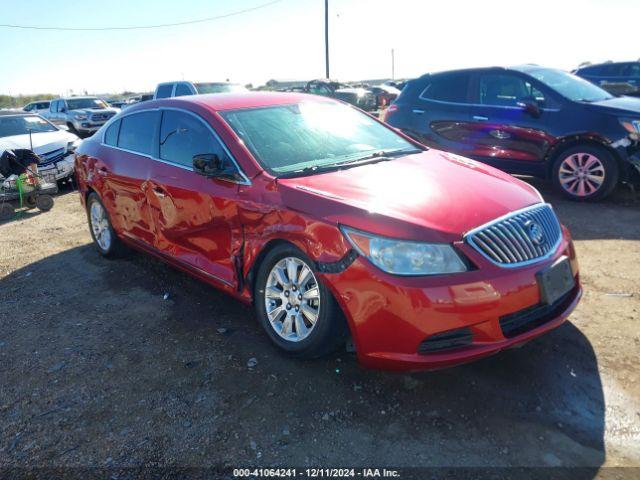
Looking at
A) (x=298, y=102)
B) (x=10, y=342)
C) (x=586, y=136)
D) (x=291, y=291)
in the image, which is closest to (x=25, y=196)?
(x=10, y=342)

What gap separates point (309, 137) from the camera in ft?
12.8

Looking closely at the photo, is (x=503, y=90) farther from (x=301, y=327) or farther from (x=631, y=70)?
(x=631, y=70)

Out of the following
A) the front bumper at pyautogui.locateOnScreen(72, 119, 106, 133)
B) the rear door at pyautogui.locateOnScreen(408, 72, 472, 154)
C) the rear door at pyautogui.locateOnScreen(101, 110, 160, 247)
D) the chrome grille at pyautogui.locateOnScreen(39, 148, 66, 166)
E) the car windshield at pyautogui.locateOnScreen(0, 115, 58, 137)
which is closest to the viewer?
the rear door at pyautogui.locateOnScreen(101, 110, 160, 247)

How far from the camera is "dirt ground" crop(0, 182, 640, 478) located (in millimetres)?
2574

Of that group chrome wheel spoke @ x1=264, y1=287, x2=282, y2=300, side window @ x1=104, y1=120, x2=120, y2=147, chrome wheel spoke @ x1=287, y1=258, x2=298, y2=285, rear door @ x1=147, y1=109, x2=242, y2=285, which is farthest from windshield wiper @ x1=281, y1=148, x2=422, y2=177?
side window @ x1=104, y1=120, x2=120, y2=147

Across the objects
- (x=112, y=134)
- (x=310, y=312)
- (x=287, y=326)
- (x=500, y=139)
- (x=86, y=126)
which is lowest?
(x=287, y=326)

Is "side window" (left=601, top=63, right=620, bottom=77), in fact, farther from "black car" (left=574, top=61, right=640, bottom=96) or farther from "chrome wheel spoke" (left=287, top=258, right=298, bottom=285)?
"chrome wheel spoke" (left=287, top=258, right=298, bottom=285)

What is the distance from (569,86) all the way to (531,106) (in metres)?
0.80

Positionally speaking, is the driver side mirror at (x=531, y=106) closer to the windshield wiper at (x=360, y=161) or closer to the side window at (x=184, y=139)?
the windshield wiper at (x=360, y=161)

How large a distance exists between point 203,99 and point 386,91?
81.6ft

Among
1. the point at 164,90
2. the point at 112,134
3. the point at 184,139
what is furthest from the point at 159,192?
the point at 164,90

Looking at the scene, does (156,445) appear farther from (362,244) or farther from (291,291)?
(362,244)

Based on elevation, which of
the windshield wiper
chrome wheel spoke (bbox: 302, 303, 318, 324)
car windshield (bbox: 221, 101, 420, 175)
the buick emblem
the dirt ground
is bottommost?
the dirt ground

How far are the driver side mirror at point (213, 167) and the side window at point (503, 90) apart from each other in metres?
4.94
